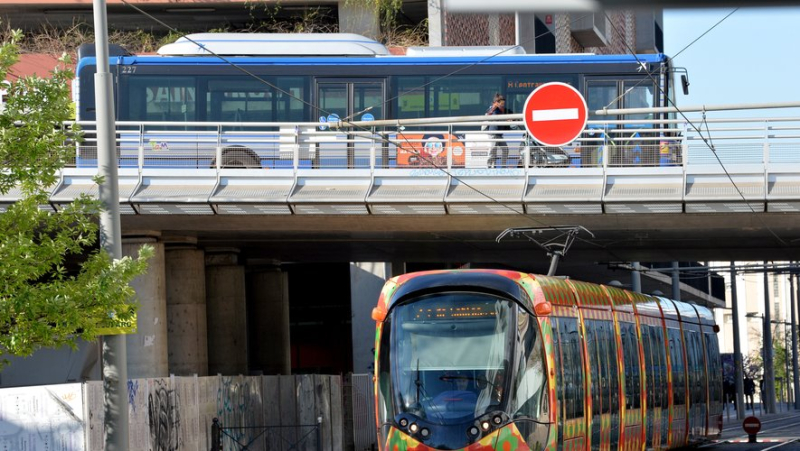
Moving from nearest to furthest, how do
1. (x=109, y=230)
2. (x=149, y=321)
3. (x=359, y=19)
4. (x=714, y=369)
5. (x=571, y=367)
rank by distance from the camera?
1. (x=109, y=230)
2. (x=571, y=367)
3. (x=149, y=321)
4. (x=714, y=369)
5. (x=359, y=19)

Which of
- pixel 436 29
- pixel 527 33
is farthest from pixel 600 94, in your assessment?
pixel 527 33

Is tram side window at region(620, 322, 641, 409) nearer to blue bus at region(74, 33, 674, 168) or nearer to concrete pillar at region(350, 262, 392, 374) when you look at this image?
blue bus at region(74, 33, 674, 168)

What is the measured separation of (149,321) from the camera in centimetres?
2914

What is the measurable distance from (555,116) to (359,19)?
22.4 m

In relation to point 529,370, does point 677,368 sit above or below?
below

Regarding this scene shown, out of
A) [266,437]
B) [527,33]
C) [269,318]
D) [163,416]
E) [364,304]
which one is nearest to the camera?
[163,416]

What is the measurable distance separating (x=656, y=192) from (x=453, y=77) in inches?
239

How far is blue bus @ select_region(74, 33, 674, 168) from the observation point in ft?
96.2

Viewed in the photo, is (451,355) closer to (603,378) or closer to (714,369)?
(603,378)

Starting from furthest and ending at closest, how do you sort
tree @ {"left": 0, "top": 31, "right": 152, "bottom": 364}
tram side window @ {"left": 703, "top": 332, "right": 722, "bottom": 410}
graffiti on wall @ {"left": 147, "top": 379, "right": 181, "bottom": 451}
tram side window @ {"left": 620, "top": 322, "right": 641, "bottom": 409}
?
tram side window @ {"left": 703, "top": 332, "right": 722, "bottom": 410}, graffiti on wall @ {"left": 147, "top": 379, "right": 181, "bottom": 451}, tram side window @ {"left": 620, "top": 322, "right": 641, "bottom": 409}, tree @ {"left": 0, "top": 31, "right": 152, "bottom": 364}

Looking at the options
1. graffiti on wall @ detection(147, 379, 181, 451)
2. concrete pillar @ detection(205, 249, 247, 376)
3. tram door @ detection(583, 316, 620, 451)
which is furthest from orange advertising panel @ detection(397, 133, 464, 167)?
concrete pillar @ detection(205, 249, 247, 376)

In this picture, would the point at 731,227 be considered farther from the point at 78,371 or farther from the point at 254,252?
the point at 78,371

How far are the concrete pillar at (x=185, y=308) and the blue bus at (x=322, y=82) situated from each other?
3919 millimetres

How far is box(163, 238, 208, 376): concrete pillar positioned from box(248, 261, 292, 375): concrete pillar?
315 inches
